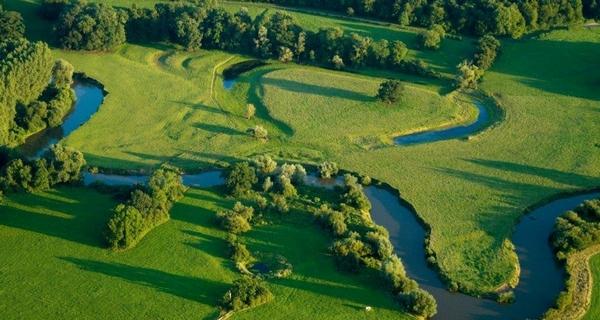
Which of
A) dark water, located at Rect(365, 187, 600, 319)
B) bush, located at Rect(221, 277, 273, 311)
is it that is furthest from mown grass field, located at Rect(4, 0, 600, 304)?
bush, located at Rect(221, 277, 273, 311)

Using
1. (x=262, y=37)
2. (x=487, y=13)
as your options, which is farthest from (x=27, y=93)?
(x=487, y=13)

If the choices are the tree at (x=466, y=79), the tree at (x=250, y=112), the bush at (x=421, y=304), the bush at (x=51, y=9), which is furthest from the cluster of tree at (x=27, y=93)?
the tree at (x=466, y=79)

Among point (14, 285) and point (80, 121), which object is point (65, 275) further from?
point (80, 121)

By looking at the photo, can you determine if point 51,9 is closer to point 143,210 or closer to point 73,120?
point 73,120

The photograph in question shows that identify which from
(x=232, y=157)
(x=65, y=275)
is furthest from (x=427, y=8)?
(x=65, y=275)

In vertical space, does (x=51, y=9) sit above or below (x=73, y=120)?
above

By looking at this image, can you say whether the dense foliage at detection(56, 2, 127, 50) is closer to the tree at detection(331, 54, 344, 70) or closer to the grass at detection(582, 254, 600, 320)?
the tree at detection(331, 54, 344, 70)
